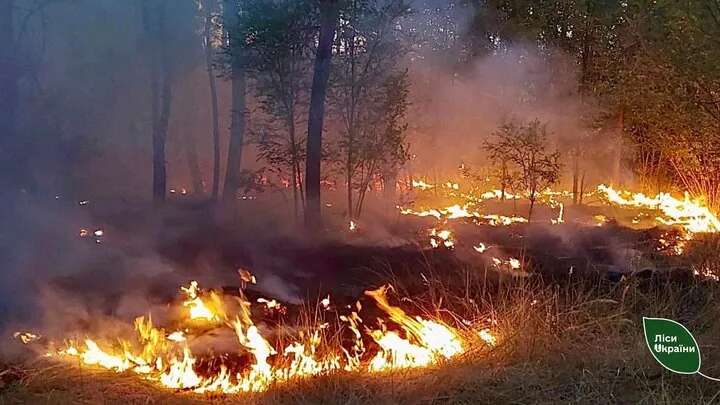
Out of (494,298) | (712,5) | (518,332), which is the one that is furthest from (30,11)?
(712,5)

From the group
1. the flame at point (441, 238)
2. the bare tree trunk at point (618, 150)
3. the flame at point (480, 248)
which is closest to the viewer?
the flame at point (480, 248)

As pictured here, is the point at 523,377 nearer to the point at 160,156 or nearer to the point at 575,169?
the point at 575,169

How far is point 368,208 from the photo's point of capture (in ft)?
34.6

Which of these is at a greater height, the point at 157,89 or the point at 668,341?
the point at 157,89

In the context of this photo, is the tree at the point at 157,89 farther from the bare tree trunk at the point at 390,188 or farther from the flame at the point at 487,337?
the flame at the point at 487,337

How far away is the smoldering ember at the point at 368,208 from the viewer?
12.4 ft

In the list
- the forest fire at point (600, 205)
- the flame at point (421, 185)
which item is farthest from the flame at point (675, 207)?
the flame at point (421, 185)

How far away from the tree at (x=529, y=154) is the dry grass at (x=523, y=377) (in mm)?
5352

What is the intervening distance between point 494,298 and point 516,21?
22.6 feet

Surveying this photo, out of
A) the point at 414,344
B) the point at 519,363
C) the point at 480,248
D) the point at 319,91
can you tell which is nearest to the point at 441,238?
the point at 480,248

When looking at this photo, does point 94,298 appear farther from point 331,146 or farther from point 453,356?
point 331,146

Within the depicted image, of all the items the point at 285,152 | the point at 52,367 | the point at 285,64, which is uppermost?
the point at 285,64

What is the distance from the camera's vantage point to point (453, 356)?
3.91m

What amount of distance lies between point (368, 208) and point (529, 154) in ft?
8.51
